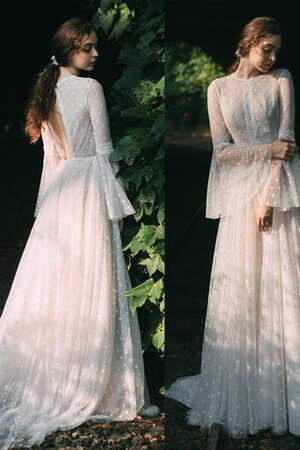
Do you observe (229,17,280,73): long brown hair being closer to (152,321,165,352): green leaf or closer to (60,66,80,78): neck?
(60,66,80,78): neck

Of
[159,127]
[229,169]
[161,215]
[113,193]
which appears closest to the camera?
[229,169]

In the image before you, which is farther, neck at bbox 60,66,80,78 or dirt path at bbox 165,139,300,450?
neck at bbox 60,66,80,78

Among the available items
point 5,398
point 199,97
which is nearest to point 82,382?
point 5,398

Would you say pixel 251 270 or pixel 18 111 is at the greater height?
pixel 18 111

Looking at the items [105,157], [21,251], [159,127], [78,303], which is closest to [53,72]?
[105,157]

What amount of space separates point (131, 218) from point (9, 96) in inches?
253

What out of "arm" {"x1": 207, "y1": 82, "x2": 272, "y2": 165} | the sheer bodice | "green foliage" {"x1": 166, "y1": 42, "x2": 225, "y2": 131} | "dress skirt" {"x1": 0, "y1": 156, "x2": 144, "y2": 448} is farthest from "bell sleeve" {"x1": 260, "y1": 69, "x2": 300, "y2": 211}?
"dress skirt" {"x1": 0, "y1": 156, "x2": 144, "y2": 448}

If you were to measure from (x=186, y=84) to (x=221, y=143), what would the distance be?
323 mm

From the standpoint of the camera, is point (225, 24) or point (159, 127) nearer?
point (225, 24)

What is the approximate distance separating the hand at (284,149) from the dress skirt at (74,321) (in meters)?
1.00

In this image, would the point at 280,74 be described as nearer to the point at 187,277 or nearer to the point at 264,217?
the point at 264,217

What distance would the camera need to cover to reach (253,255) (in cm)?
290

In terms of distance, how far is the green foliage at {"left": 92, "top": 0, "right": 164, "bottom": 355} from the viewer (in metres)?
3.10

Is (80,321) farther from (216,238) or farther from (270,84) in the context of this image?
(270,84)
